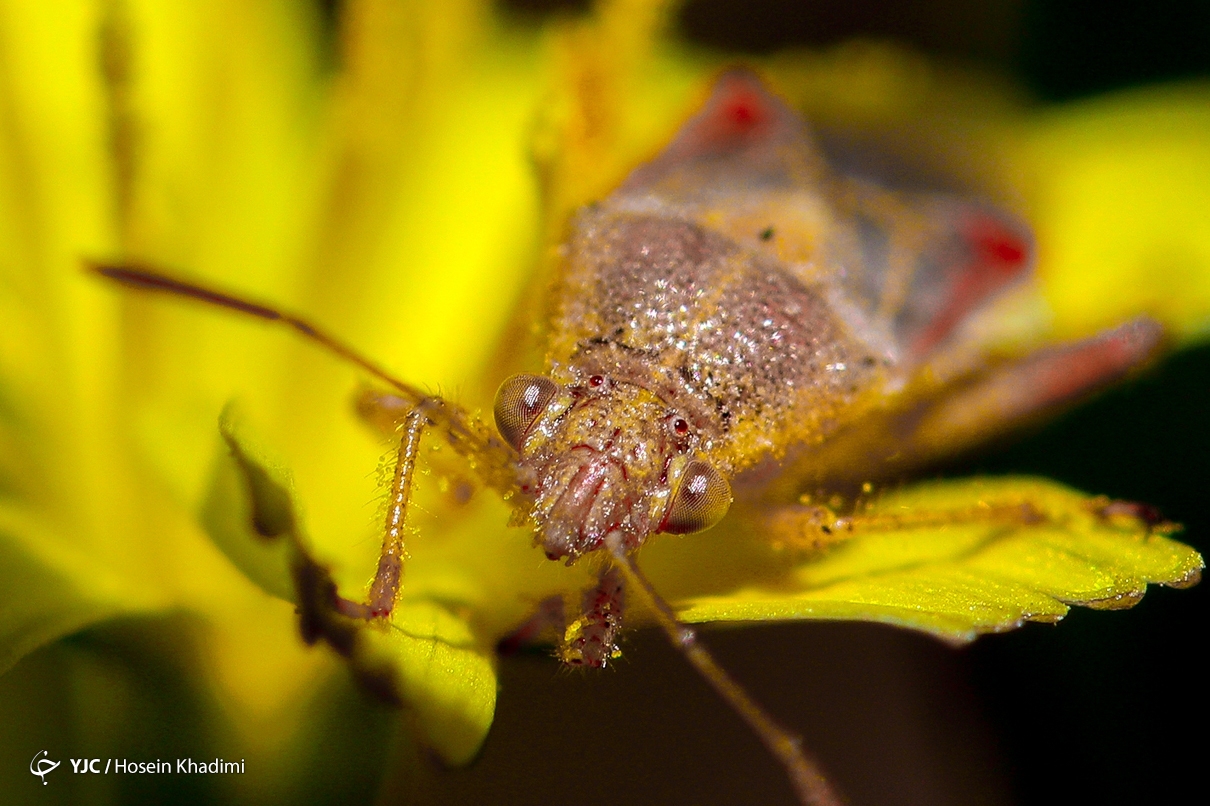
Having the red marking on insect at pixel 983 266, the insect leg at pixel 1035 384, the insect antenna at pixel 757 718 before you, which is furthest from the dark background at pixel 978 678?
the insect antenna at pixel 757 718

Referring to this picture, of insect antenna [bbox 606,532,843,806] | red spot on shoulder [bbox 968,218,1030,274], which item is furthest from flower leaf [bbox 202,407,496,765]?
red spot on shoulder [bbox 968,218,1030,274]

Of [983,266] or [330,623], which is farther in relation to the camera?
[983,266]

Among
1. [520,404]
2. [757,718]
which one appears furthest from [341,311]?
[757,718]

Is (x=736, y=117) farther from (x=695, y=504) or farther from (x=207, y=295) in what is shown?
(x=207, y=295)

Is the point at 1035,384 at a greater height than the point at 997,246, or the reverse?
the point at 997,246

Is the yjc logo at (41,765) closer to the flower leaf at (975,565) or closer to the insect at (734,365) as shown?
the insect at (734,365)

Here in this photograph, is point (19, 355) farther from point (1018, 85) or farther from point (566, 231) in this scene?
point (1018, 85)

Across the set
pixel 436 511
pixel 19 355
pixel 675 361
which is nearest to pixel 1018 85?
pixel 675 361
